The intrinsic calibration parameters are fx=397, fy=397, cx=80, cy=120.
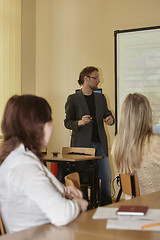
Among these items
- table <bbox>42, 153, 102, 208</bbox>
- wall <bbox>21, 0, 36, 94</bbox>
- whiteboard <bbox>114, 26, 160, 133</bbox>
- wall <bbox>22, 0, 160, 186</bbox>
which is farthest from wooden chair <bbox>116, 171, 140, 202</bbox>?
wall <bbox>21, 0, 36, 94</bbox>

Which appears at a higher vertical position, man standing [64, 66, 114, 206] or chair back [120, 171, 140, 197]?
man standing [64, 66, 114, 206]

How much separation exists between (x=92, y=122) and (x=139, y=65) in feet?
4.70

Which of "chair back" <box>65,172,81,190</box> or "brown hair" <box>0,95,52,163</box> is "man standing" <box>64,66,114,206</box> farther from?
"brown hair" <box>0,95,52,163</box>

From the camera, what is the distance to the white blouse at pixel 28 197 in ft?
4.93

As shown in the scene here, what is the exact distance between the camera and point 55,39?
6641 millimetres

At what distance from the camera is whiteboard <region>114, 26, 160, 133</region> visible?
5.68m

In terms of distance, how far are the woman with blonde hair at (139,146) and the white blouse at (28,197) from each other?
1.18 m

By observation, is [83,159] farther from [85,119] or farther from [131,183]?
[131,183]

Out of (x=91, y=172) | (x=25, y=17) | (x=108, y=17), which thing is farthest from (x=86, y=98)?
(x=25, y=17)

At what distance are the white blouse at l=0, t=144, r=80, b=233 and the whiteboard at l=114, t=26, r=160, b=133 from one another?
167 inches

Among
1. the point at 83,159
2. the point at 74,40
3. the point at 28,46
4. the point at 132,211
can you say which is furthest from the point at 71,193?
the point at 28,46

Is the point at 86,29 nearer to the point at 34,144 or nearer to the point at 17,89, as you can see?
the point at 17,89

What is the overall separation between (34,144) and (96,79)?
3.39 metres

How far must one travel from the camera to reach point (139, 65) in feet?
19.2
